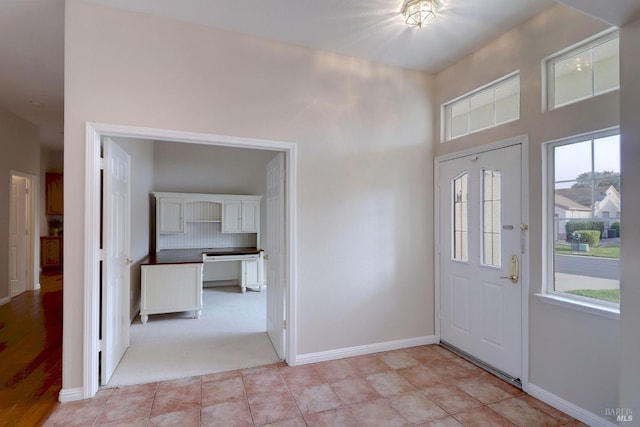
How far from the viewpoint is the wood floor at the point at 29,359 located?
7.35ft

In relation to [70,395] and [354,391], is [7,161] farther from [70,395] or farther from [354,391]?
[354,391]

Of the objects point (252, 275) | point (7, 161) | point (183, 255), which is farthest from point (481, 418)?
point (7, 161)

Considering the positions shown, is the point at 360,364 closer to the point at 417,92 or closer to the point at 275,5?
the point at 417,92

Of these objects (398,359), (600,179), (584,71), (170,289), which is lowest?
(398,359)

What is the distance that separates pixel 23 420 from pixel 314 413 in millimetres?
Result: 1966

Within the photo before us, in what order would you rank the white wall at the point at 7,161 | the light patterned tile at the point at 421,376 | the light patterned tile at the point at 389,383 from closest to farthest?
1. the light patterned tile at the point at 389,383
2. the light patterned tile at the point at 421,376
3. the white wall at the point at 7,161

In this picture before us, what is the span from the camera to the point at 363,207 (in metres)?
3.23

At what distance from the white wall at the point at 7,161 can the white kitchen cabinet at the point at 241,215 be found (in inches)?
126

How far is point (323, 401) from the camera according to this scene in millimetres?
2383

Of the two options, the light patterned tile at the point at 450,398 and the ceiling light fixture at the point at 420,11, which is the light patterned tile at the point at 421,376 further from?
the ceiling light fixture at the point at 420,11

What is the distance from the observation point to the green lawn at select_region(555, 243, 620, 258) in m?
2.09

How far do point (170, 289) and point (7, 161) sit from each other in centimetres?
342

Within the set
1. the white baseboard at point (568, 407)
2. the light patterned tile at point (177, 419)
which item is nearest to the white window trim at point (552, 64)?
the white baseboard at point (568, 407)

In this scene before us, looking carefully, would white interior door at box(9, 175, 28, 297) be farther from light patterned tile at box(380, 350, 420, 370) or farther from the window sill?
the window sill
